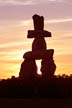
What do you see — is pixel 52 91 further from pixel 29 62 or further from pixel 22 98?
pixel 29 62

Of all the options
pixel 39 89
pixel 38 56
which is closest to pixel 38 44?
pixel 38 56

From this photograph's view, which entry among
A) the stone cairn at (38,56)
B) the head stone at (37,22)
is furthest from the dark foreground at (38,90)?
the head stone at (37,22)

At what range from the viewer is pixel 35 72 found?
39094mm

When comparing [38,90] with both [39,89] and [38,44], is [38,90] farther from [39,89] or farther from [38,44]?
[38,44]

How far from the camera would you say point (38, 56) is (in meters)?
38.5

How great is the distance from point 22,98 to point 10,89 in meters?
1.87

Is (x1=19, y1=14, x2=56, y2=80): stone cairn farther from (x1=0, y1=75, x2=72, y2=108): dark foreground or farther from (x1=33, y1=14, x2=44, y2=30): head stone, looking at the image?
(x1=0, y1=75, x2=72, y2=108): dark foreground

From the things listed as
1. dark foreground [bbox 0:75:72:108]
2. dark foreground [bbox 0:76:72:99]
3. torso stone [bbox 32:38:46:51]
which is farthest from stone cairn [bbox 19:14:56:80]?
dark foreground [bbox 0:76:72:99]

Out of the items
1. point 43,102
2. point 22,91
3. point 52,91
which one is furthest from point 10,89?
point 43,102

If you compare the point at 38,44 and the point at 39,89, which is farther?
the point at 38,44

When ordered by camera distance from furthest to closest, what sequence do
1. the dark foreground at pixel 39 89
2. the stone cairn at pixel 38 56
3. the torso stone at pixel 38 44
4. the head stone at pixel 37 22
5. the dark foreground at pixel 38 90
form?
the head stone at pixel 37 22 < the torso stone at pixel 38 44 < the stone cairn at pixel 38 56 < the dark foreground at pixel 39 89 < the dark foreground at pixel 38 90

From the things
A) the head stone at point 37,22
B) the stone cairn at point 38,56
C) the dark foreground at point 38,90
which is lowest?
the dark foreground at point 38,90

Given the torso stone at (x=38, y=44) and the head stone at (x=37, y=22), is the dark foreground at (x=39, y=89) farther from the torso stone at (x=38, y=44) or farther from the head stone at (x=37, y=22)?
the head stone at (x=37, y=22)

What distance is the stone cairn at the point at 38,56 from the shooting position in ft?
126
